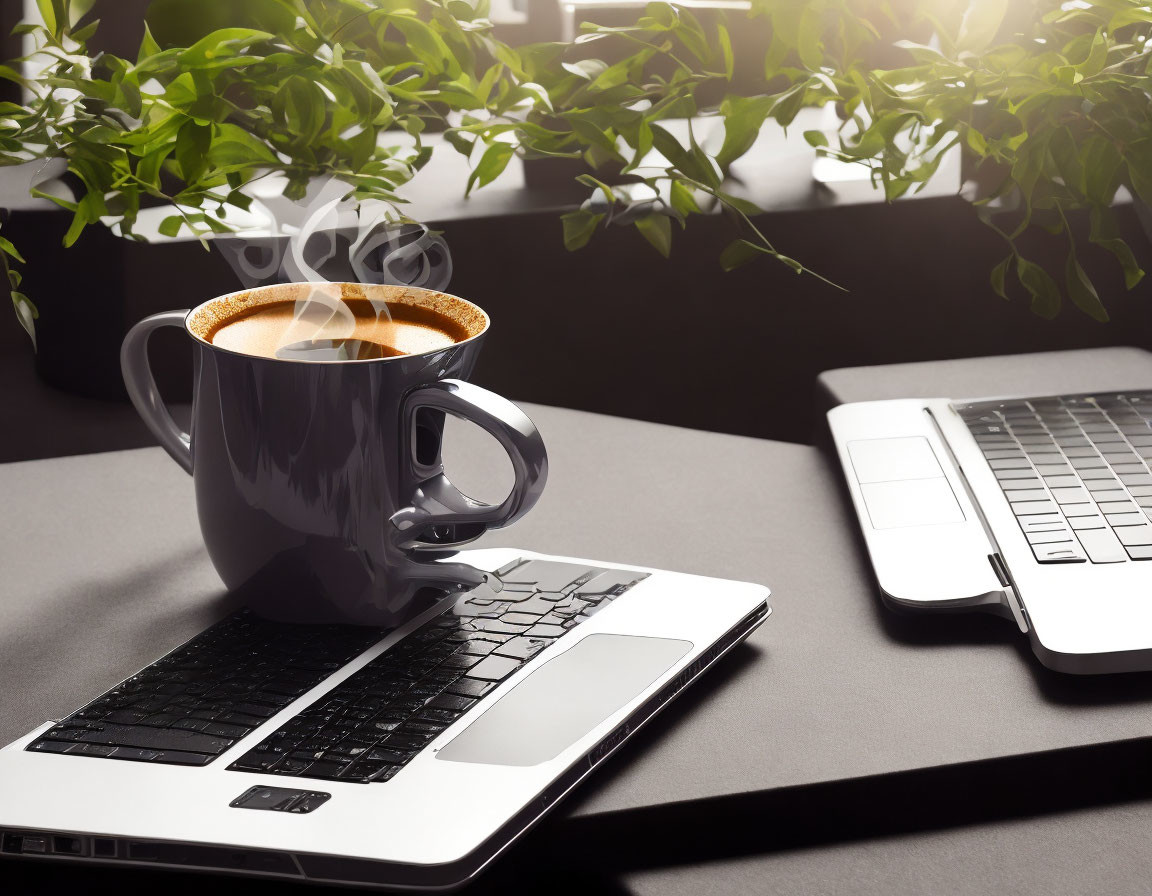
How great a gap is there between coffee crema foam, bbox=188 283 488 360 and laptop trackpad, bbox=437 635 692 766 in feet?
0.53

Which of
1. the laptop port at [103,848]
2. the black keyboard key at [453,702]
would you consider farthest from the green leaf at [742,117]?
the laptop port at [103,848]

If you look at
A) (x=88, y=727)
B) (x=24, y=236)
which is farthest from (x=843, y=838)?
(x=24, y=236)

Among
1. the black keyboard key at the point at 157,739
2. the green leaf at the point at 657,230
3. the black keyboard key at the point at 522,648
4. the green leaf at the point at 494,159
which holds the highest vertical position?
the green leaf at the point at 494,159

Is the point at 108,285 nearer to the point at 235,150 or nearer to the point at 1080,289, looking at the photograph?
the point at 235,150

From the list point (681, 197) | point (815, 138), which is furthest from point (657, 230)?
point (815, 138)

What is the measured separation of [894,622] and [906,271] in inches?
23.2

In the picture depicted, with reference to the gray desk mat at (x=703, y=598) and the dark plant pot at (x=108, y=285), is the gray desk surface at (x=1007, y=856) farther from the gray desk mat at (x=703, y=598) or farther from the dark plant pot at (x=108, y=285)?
the dark plant pot at (x=108, y=285)

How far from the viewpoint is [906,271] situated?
111cm

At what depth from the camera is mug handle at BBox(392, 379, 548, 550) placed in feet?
1.73

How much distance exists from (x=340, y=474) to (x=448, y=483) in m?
0.06

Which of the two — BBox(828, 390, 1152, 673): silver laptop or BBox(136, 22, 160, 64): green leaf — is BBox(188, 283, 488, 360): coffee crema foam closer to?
BBox(136, 22, 160, 64): green leaf

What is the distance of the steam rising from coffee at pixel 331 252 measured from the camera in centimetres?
60

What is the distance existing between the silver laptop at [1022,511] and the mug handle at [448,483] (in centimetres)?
20

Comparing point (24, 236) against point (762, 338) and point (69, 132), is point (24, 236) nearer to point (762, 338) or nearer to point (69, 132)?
point (69, 132)
